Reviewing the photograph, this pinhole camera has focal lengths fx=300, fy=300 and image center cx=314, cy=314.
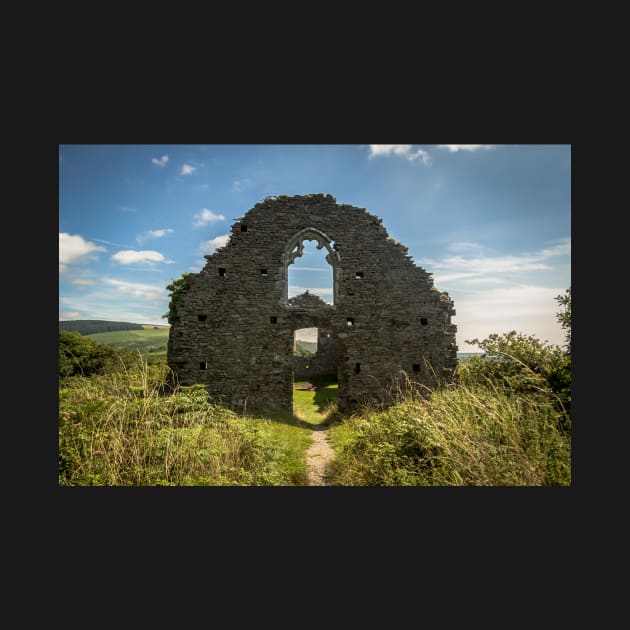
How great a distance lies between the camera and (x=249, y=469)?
4.91 meters

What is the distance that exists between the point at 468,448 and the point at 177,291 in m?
9.66

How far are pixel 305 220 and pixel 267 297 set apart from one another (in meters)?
3.06

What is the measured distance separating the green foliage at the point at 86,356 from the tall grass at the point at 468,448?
34.5 ft

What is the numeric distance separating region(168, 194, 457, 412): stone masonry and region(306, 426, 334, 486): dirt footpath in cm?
225

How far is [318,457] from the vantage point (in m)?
6.56

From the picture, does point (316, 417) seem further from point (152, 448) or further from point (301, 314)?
point (152, 448)

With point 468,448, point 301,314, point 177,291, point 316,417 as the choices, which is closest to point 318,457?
point 468,448

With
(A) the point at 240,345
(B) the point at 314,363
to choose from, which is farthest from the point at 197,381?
(B) the point at 314,363

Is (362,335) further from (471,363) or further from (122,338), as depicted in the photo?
(122,338)

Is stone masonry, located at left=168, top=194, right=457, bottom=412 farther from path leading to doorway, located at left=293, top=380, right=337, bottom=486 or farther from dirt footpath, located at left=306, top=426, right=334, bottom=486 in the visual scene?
dirt footpath, located at left=306, top=426, right=334, bottom=486

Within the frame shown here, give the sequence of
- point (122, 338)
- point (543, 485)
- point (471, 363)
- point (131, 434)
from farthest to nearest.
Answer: point (122, 338)
point (471, 363)
point (131, 434)
point (543, 485)

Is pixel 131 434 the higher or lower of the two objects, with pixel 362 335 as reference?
lower

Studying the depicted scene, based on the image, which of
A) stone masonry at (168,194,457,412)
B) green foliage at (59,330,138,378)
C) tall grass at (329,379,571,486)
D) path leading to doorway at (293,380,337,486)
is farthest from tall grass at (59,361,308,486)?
green foliage at (59,330,138,378)

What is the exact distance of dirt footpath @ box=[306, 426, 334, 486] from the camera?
210 inches
